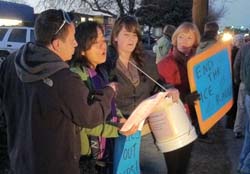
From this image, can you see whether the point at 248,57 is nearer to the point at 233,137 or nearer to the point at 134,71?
the point at 134,71

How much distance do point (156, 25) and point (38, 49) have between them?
4783 cm

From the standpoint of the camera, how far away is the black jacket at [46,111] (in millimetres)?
2551

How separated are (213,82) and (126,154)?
4.40ft

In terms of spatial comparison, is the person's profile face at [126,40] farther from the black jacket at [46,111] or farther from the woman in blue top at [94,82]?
the black jacket at [46,111]

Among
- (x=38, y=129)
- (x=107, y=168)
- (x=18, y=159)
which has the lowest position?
(x=107, y=168)

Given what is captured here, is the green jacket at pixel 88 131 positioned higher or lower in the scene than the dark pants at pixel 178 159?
higher

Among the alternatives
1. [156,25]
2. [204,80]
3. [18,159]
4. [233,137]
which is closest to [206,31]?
[233,137]

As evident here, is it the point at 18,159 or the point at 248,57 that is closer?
the point at 18,159

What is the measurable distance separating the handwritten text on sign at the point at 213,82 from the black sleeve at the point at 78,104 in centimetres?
140

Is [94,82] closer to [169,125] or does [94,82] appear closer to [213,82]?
[169,125]

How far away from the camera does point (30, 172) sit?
270 cm

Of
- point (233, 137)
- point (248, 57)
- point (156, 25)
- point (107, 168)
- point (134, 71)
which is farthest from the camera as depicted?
point (156, 25)

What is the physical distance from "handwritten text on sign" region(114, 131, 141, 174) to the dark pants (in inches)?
33.0

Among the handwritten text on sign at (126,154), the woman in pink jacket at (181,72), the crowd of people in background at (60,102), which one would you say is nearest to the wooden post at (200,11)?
the woman in pink jacket at (181,72)
